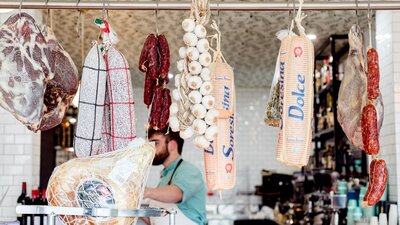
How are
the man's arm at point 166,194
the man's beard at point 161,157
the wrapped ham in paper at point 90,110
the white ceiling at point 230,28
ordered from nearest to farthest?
the wrapped ham in paper at point 90,110, the man's arm at point 166,194, the man's beard at point 161,157, the white ceiling at point 230,28

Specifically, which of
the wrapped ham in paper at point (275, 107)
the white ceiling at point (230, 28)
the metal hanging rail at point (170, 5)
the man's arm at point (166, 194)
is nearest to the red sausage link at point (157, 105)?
the metal hanging rail at point (170, 5)

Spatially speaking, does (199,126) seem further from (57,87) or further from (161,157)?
(161,157)

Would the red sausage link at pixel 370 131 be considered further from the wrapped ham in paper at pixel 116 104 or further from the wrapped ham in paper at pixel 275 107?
the wrapped ham in paper at pixel 116 104

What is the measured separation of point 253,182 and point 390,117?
6296 millimetres

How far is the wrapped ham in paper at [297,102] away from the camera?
7.69 ft

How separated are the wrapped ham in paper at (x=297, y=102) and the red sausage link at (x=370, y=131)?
10.1 inches

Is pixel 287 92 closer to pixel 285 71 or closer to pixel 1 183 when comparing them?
pixel 285 71

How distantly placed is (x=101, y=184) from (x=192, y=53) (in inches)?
23.4

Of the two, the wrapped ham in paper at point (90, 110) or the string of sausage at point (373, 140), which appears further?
the string of sausage at point (373, 140)

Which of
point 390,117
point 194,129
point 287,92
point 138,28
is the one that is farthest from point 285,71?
point 138,28

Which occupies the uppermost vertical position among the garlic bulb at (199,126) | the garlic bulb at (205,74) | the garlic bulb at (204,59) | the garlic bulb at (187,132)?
the garlic bulb at (204,59)

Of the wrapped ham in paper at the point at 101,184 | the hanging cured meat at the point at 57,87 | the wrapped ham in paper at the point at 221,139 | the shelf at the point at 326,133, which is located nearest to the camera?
the wrapped ham in paper at the point at 101,184

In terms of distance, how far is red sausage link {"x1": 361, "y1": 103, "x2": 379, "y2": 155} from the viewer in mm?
2428

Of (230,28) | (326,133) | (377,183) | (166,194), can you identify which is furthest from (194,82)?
(326,133)
